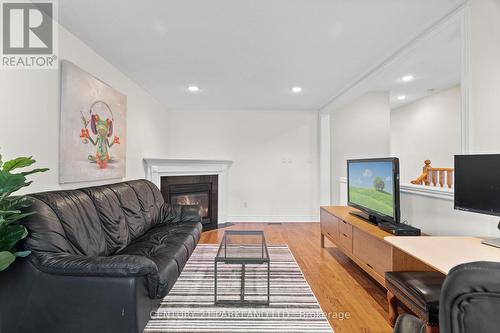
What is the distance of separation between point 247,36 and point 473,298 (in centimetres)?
244

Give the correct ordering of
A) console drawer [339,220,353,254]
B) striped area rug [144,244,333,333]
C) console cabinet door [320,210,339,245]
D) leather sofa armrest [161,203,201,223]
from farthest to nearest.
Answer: leather sofa armrest [161,203,201,223] < console cabinet door [320,210,339,245] < console drawer [339,220,353,254] < striped area rug [144,244,333,333]

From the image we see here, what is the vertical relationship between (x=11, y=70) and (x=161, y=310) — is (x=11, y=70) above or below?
above

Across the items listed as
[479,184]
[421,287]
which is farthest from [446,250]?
[479,184]

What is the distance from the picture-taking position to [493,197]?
1.56 meters

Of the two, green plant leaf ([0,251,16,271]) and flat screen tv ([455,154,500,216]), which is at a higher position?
flat screen tv ([455,154,500,216])

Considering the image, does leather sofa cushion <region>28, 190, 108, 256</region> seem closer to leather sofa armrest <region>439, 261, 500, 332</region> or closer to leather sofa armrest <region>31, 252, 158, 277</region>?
leather sofa armrest <region>31, 252, 158, 277</region>

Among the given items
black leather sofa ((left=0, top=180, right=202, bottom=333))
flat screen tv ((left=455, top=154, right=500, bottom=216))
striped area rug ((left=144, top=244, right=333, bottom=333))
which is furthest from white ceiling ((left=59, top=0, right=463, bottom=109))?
striped area rug ((left=144, top=244, right=333, bottom=333))

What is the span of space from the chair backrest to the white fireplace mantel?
0.95 m

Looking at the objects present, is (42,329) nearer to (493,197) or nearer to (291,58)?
(493,197)

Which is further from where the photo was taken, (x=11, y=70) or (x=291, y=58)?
(x=291, y=58)

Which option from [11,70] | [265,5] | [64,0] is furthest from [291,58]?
[11,70]

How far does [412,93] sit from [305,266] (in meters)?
4.04

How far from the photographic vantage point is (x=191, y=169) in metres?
4.79

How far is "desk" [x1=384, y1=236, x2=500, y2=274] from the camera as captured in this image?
1.38 metres
